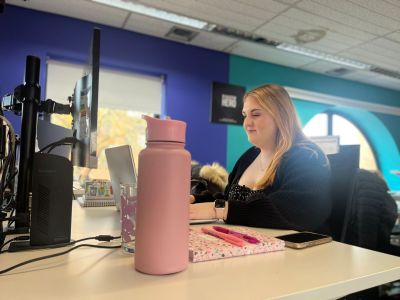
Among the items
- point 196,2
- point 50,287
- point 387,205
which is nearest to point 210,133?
point 196,2

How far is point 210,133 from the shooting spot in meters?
4.05

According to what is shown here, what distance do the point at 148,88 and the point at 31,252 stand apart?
10.8ft

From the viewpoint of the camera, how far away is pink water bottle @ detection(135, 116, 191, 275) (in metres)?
0.51

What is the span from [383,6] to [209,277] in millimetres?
3134

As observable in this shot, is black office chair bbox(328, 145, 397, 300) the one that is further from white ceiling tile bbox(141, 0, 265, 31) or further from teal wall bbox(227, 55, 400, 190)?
white ceiling tile bbox(141, 0, 265, 31)

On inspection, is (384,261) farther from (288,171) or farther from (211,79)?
(211,79)

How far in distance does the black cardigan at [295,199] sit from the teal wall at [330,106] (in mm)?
2150

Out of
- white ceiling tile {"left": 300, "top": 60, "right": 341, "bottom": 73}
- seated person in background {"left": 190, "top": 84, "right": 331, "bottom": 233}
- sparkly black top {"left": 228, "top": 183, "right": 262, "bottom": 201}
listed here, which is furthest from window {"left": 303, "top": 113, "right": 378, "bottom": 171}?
sparkly black top {"left": 228, "top": 183, "right": 262, "bottom": 201}

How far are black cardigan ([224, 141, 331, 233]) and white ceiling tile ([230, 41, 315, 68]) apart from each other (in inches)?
116

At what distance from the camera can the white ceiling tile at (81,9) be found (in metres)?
3.01

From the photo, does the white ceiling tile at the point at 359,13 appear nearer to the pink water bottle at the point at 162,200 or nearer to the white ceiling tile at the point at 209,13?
the white ceiling tile at the point at 209,13

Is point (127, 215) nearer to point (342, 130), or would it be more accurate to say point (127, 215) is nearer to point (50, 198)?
point (50, 198)

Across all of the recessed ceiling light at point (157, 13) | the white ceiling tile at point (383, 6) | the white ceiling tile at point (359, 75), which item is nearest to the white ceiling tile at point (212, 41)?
the recessed ceiling light at point (157, 13)

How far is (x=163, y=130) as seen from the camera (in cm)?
53
